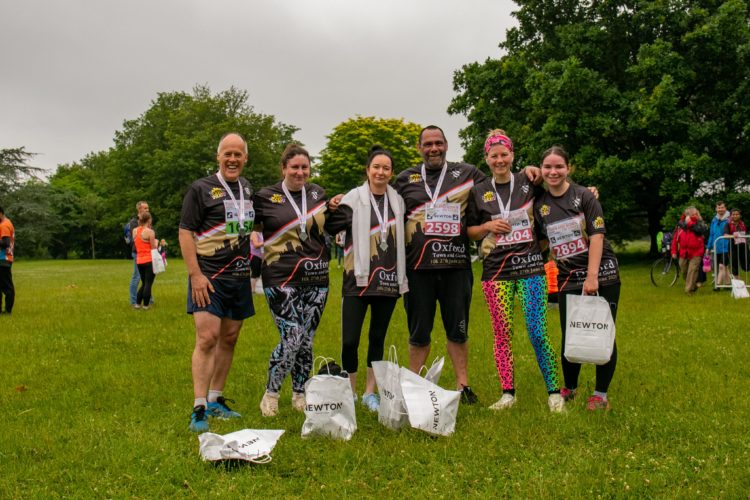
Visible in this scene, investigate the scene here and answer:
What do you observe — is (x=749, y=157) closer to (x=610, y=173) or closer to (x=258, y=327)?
(x=610, y=173)

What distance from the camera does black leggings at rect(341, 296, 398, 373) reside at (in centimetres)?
518

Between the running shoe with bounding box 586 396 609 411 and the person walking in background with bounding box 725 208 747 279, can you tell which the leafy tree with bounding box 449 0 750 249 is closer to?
the person walking in background with bounding box 725 208 747 279

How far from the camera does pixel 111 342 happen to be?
9.10 m

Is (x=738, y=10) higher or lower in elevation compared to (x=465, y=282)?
higher

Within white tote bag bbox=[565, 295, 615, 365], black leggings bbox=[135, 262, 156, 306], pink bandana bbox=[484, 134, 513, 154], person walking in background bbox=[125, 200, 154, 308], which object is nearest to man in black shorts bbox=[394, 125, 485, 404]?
pink bandana bbox=[484, 134, 513, 154]

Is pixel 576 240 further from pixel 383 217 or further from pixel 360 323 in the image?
pixel 360 323

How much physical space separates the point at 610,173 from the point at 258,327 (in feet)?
55.4

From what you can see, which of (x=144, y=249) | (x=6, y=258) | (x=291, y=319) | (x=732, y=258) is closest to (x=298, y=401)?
(x=291, y=319)

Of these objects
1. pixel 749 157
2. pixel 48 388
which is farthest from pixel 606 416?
pixel 749 157

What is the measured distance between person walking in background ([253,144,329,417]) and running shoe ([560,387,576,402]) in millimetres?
2249

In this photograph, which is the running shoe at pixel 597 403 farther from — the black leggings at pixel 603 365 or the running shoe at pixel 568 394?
the running shoe at pixel 568 394

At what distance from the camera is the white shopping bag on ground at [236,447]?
4059 mm

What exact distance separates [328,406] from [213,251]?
1522 millimetres

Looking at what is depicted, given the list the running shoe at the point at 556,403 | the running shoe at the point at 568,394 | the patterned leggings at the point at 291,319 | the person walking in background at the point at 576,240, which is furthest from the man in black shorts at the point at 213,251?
the running shoe at the point at 568,394
